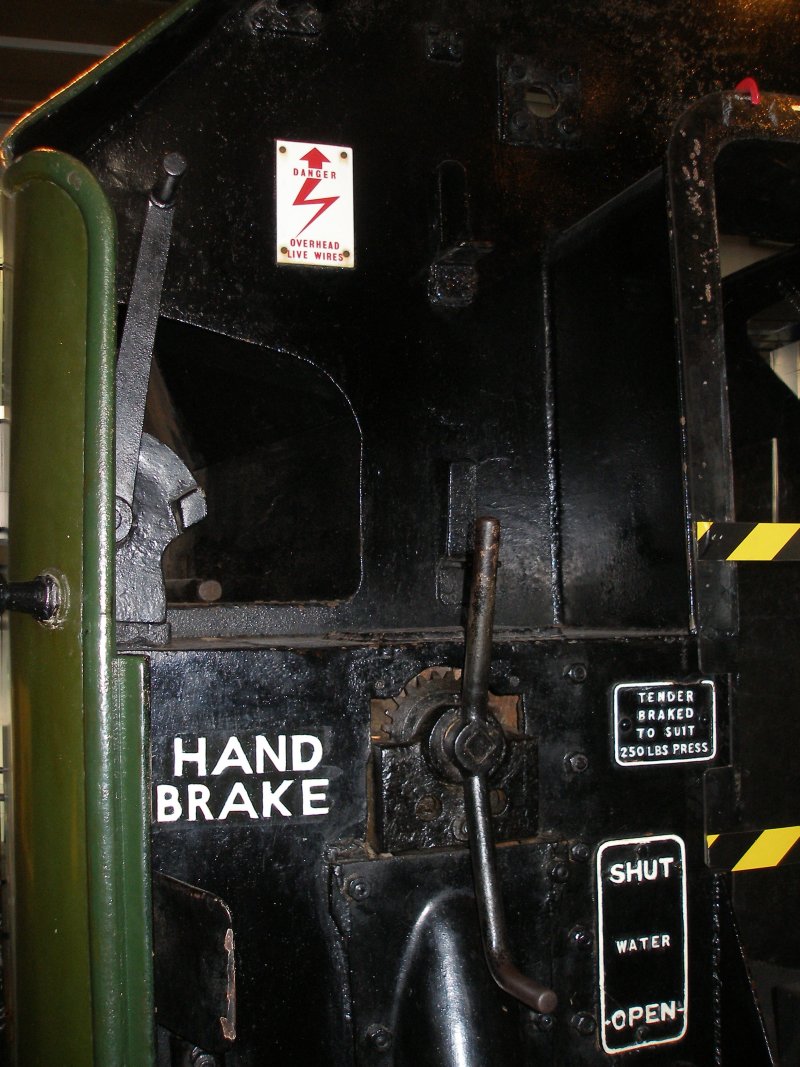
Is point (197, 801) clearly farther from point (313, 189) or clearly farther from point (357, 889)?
point (313, 189)

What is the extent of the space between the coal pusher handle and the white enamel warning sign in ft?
1.91

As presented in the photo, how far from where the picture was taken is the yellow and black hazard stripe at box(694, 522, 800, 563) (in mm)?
1526

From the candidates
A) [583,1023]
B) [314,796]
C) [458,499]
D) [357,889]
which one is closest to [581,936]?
[583,1023]

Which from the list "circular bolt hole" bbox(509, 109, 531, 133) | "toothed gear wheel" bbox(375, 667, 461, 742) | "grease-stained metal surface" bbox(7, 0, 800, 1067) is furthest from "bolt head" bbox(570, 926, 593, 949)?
"circular bolt hole" bbox(509, 109, 531, 133)

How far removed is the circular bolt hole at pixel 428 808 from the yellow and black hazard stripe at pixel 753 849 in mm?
455

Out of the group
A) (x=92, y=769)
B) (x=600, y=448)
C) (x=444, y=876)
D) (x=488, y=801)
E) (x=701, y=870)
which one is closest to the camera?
(x=92, y=769)

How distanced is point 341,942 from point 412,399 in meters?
0.87

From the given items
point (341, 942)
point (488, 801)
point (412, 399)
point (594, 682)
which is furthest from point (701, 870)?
point (412, 399)

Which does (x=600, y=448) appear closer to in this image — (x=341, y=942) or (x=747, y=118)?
(x=747, y=118)

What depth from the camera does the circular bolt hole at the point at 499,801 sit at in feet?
4.91

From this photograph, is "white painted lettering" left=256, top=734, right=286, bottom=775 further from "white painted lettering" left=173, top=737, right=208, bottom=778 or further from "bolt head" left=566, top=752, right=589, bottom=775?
"bolt head" left=566, top=752, right=589, bottom=775

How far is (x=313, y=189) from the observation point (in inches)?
63.7

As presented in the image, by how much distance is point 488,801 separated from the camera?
1371 mm

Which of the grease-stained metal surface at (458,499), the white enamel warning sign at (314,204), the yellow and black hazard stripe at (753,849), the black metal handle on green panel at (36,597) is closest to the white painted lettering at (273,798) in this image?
Answer: the grease-stained metal surface at (458,499)
